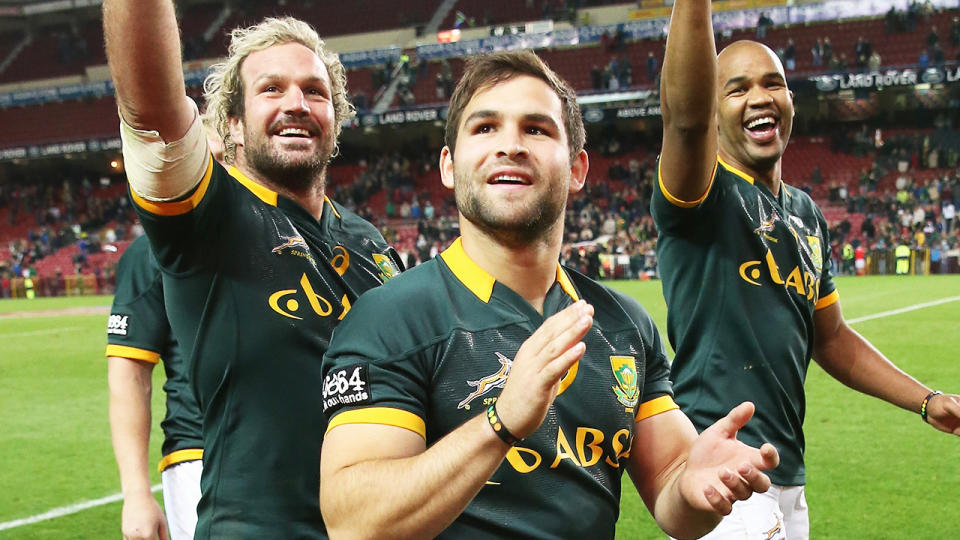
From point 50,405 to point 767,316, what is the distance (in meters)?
9.70

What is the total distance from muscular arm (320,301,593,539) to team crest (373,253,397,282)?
4.14 feet

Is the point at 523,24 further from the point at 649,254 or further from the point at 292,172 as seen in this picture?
the point at 292,172

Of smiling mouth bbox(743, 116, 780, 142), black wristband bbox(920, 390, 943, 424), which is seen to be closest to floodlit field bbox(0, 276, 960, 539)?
black wristband bbox(920, 390, 943, 424)

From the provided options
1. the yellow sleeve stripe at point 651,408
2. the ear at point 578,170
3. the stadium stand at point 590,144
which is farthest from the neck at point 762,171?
the stadium stand at point 590,144

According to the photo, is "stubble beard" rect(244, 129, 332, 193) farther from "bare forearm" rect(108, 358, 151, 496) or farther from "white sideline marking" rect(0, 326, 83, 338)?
"white sideline marking" rect(0, 326, 83, 338)

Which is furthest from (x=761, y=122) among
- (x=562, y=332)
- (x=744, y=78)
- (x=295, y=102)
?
(x=562, y=332)

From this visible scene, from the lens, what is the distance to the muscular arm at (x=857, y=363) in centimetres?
373

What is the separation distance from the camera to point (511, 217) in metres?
2.14

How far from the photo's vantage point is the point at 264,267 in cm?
267

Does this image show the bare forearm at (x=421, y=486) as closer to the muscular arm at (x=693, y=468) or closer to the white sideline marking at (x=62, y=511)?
the muscular arm at (x=693, y=468)

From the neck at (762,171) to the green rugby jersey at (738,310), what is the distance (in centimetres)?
17

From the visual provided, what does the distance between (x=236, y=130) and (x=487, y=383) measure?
1.52 m

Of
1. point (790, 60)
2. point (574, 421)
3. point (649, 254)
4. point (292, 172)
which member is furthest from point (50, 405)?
point (790, 60)

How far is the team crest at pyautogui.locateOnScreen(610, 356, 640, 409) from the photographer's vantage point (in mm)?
2217
